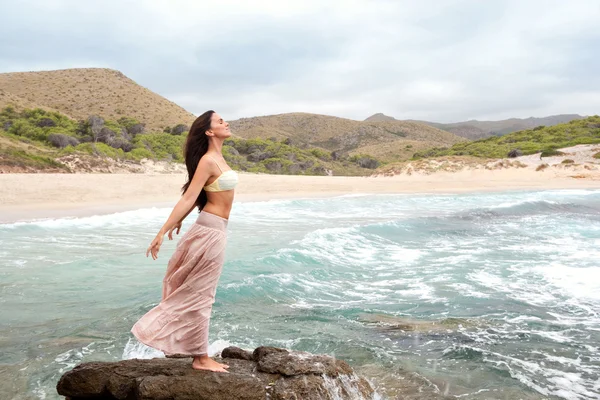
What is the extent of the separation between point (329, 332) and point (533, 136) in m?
52.5

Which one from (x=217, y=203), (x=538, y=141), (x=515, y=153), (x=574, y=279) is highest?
(x=538, y=141)

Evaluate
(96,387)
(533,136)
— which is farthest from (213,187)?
(533,136)

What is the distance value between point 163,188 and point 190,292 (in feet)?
68.3

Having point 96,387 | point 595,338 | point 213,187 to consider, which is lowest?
point 595,338

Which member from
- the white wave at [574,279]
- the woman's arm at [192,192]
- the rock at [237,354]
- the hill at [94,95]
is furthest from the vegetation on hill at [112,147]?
the woman's arm at [192,192]

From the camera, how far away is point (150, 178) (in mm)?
25094

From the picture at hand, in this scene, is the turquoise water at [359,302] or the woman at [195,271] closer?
the woman at [195,271]

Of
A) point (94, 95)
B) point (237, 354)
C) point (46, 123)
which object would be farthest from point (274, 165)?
point (237, 354)

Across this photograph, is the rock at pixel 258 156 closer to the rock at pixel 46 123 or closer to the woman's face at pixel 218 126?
the rock at pixel 46 123

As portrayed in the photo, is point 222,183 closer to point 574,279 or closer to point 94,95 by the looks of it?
point 574,279

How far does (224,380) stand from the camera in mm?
3016

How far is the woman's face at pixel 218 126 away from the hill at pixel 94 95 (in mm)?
57037

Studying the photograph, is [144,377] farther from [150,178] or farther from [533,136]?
[533,136]

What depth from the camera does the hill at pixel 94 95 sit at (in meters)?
62.1
